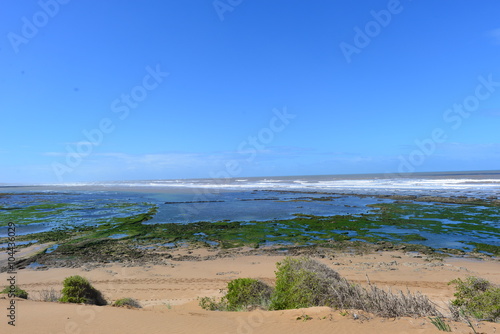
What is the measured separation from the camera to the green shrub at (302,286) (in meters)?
6.97

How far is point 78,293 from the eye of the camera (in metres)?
8.94

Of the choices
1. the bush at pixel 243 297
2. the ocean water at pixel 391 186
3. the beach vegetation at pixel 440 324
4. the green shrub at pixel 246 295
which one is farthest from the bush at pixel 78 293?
the ocean water at pixel 391 186

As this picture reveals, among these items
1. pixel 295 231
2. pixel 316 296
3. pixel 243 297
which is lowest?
pixel 295 231

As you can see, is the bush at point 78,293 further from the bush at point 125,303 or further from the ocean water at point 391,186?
the ocean water at point 391,186

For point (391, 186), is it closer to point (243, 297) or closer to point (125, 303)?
point (243, 297)

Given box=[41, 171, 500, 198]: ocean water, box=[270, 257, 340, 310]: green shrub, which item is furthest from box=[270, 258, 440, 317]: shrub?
box=[41, 171, 500, 198]: ocean water

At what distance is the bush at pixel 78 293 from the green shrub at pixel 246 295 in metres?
4.29

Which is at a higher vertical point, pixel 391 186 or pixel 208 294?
pixel 391 186

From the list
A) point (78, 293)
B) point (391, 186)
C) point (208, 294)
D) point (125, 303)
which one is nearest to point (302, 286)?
point (208, 294)

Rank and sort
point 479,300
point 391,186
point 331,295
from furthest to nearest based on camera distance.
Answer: point 391,186 → point 331,295 → point 479,300

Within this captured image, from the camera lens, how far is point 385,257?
15273 millimetres

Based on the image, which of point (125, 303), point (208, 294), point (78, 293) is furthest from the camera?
point (208, 294)

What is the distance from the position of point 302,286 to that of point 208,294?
4.62 meters

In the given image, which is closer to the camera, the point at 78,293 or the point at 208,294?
the point at 78,293
